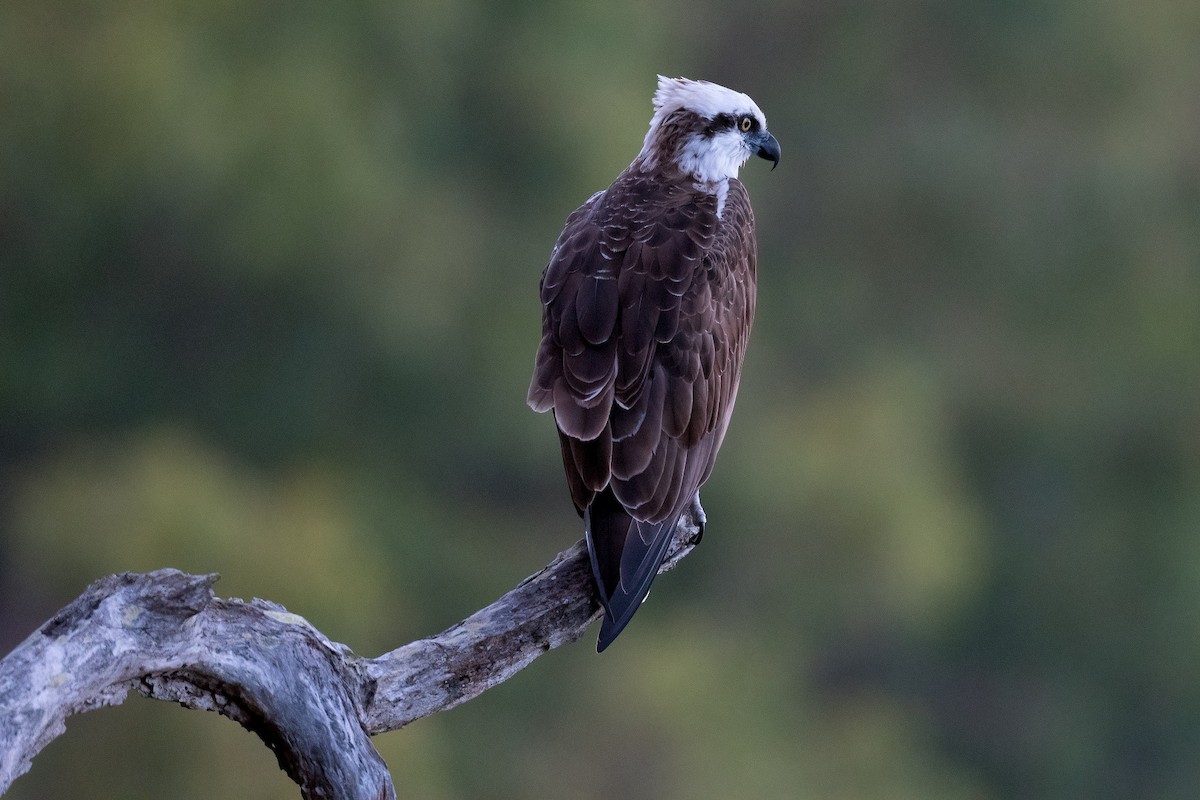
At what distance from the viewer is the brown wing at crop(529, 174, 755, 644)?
364 centimetres

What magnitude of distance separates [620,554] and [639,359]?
0.53 meters

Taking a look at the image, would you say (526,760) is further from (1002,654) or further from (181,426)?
(1002,654)

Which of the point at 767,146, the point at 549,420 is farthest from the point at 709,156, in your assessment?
the point at 549,420

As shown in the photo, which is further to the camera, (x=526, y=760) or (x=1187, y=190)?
(x=1187, y=190)

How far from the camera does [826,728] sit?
14.6m

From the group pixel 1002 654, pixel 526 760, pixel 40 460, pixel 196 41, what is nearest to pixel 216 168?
pixel 196 41

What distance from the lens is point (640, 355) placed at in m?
3.84

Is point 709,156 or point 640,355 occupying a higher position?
point 709,156

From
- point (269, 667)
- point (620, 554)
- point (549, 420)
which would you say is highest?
point (549, 420)

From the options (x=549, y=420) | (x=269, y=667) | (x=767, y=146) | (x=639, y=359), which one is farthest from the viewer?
(x=549, y=420)

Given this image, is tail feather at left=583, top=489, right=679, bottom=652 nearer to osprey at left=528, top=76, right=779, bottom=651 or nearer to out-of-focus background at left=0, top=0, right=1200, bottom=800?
osprey at left=528, top=76, right=779, bottom=651

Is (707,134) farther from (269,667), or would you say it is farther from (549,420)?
(549,420)

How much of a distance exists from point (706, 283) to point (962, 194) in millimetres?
11940

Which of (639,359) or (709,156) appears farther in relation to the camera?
(709,156)
